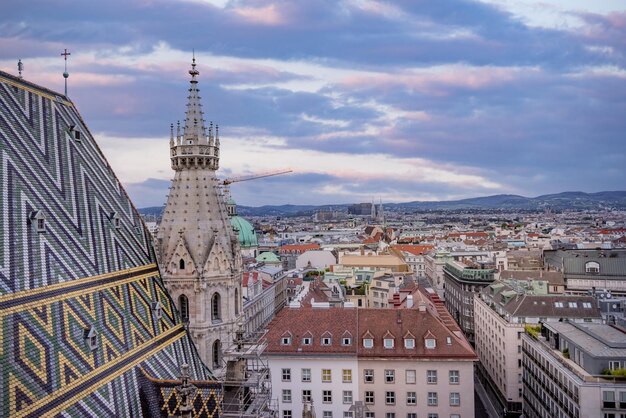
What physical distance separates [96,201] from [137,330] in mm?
6955

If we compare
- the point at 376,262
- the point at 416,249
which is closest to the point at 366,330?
the point at 376,262

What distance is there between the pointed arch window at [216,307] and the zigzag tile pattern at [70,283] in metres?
2.92

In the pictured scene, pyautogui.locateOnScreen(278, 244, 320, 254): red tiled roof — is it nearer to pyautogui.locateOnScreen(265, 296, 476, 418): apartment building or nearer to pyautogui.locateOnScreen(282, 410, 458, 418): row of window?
pyautogui.locateOnScreen(265, 296, 476, 418): apartment building

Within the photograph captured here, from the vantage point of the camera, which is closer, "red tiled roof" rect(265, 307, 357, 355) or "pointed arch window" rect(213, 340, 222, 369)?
"pointed arch window" rect(213, 340, 222, 369)

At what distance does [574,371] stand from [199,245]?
3240 centimetres

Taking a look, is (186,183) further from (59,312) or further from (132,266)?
(59,312)

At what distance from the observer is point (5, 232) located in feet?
74.8

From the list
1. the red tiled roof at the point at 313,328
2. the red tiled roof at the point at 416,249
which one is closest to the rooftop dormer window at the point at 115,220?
the red tiled roof at the point at 313,328

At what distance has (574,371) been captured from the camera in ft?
163

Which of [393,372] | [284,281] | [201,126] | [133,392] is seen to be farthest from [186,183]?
[284,281]

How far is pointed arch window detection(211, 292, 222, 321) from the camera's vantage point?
37312mm

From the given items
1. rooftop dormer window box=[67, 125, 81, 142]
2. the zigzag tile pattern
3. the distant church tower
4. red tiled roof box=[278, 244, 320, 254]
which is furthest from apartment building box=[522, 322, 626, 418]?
red tiled roof box=[278, 244, 320, 254]

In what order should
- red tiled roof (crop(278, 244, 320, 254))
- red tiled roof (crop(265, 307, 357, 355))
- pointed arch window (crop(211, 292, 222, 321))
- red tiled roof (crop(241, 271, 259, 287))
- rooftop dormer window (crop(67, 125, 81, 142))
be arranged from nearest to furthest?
rooftop dormer window (crop(67, 125, 81, 142)), pointed arch window (crop(211, 292, 222, 321)), red tiled roof (crop(265, 307, 357, 355)), red tiled roof (crop(241, 271, 259, 287)), red tiled roof (crop(278, 244, 320, 254))

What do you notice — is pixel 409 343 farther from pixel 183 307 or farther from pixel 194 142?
pixel 194 142
